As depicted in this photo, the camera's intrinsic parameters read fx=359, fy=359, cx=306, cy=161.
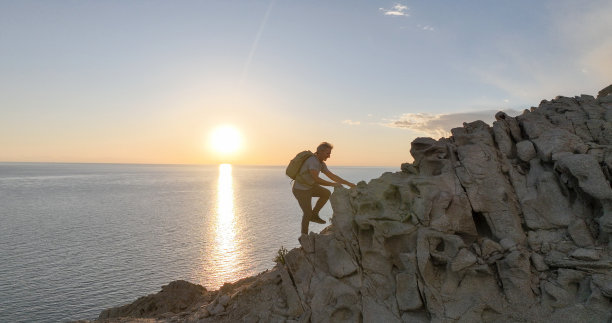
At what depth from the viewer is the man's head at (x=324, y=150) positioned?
47.2 feet

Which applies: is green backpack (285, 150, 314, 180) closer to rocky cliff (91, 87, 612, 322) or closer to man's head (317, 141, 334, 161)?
man's head (317, 141, 334, 161)

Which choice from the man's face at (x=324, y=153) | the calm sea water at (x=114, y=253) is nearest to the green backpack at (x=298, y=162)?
the man's face at (x=324, y=153)

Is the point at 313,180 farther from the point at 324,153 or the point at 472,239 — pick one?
the point at 472,239

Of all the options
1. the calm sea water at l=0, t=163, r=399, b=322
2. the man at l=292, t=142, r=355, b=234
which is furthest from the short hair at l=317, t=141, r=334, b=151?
the calm sea water at l=0, t=163, r=399, b=322

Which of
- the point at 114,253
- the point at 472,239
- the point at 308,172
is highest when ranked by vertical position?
the point at 308,172

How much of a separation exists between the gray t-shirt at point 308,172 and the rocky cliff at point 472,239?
111 centimetres

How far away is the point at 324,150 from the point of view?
14398 millimetres

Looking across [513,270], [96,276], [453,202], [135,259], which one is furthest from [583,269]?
[135,259]

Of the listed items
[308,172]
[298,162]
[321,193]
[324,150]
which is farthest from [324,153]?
[321,193]

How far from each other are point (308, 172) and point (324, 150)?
109 centimetres

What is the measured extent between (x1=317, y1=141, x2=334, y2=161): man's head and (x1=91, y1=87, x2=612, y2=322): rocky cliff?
151 centimetres

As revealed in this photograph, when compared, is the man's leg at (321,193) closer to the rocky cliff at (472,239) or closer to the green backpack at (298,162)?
the rocky cliff at (472,239)

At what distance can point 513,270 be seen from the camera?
10.9 meters

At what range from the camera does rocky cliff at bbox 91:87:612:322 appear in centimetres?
1075
